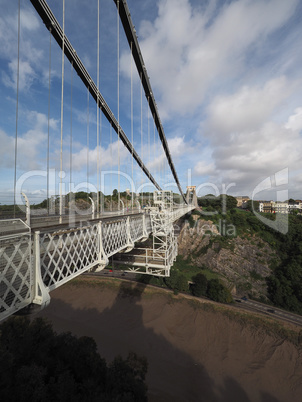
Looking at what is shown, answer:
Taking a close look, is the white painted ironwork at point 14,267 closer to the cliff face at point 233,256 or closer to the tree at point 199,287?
the tree at point 199,287

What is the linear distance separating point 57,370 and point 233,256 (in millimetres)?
30100

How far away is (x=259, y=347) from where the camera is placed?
17375 millimetres

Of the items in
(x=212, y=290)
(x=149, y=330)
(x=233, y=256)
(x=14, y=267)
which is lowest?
(x=149, y=330)

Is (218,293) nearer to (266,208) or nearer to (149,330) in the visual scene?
(149,330)

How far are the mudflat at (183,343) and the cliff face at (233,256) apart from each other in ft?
31.1

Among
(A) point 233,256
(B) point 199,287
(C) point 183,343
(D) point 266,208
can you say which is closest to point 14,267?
(C) point 183,343

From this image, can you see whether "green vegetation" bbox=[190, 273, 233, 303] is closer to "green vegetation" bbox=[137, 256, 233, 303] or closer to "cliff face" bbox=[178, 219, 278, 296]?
"green vegetation" bbox=[137, 256, 233, 303]

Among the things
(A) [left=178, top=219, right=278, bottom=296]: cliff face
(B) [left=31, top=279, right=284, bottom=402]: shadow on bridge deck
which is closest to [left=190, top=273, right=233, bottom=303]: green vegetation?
(B) [left=31, top=279, right=284, bottom=402]: shadow on bridge deck

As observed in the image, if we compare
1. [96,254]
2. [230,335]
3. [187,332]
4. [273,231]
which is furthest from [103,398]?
[273,231]

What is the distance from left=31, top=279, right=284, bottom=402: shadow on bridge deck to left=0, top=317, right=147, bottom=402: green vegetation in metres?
6.42

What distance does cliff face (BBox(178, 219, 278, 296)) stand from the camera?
2789cm

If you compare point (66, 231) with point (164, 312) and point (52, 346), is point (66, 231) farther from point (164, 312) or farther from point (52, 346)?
point (164, 312)

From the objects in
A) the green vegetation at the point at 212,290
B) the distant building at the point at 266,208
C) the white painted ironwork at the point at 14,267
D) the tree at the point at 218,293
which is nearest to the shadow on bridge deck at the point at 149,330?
the green vegetation at the point at 212,290

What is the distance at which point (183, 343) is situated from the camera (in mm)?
17469
